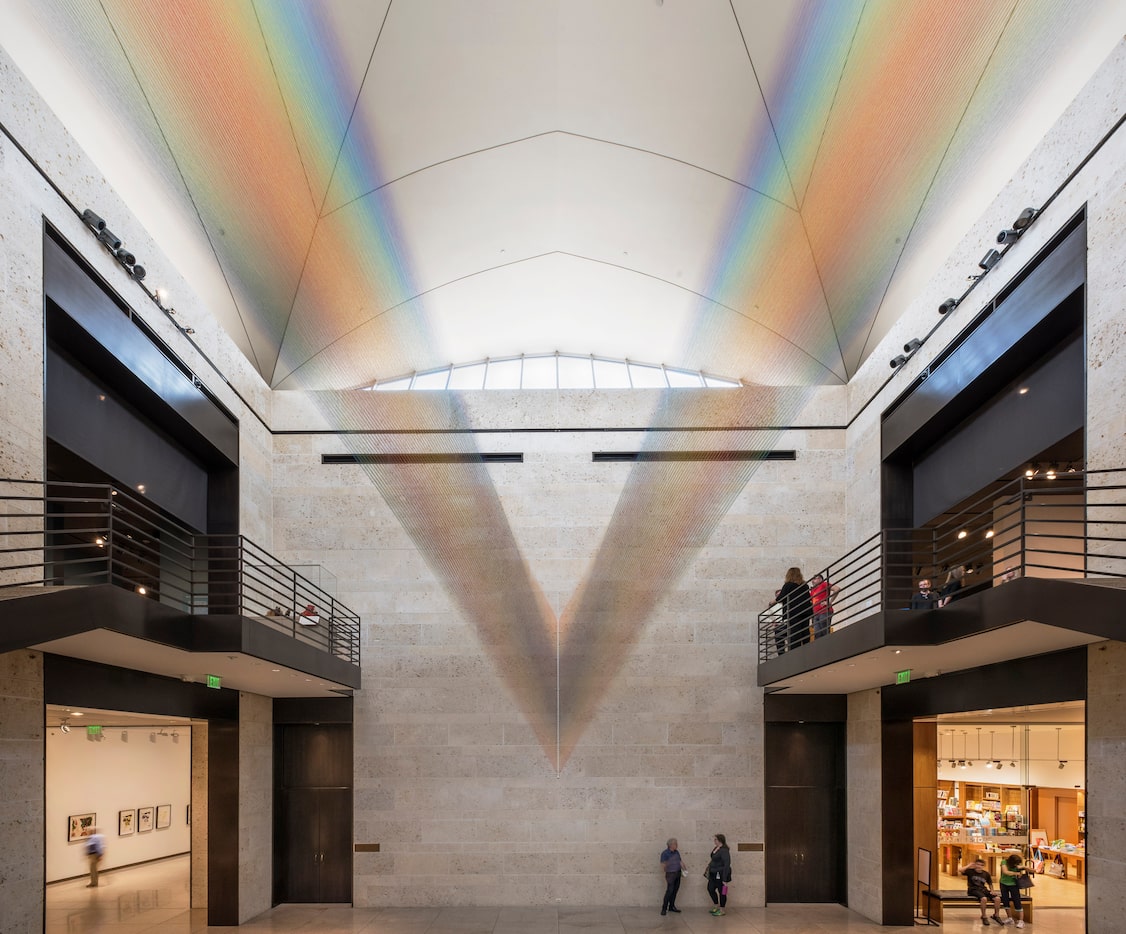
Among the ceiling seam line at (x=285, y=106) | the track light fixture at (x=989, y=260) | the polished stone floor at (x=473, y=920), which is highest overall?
the ceiling seam line at (x=285, y=106)

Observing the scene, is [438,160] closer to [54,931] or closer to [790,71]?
[790,71]

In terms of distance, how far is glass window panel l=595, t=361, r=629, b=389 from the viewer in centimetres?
2463

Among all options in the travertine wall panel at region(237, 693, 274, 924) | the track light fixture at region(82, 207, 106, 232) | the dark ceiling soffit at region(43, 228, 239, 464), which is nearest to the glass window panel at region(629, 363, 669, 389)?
the dark ceiling soffit at region(43, 228, 239, 464)

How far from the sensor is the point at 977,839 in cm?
1973

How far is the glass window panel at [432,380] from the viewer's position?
23797 millimetres

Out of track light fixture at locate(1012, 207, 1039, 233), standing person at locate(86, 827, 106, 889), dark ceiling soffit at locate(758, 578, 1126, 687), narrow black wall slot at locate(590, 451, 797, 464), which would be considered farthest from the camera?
narrow black wall slot at locate(590, 451, 797, 464)

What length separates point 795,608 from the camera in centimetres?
1797

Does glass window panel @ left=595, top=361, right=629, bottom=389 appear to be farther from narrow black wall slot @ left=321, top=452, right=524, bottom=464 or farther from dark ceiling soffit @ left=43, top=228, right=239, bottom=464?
dark ceiling soffit @ left=43, top=228, right=239, bottom=464

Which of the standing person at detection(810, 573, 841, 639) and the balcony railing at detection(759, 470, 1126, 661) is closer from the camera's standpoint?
the balcony railing at detection(759, 470, 1126, 661)

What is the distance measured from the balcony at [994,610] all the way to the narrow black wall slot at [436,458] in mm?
6523

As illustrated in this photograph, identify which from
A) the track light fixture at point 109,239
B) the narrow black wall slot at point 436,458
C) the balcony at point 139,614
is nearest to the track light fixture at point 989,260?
the narrow black wall slot at point 436,458

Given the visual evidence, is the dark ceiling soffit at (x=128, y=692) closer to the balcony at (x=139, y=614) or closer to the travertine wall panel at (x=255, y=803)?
the balcony at (x=139, y=614)

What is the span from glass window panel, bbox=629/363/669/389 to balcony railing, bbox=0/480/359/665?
9285mm

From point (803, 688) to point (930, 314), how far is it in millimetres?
7591
